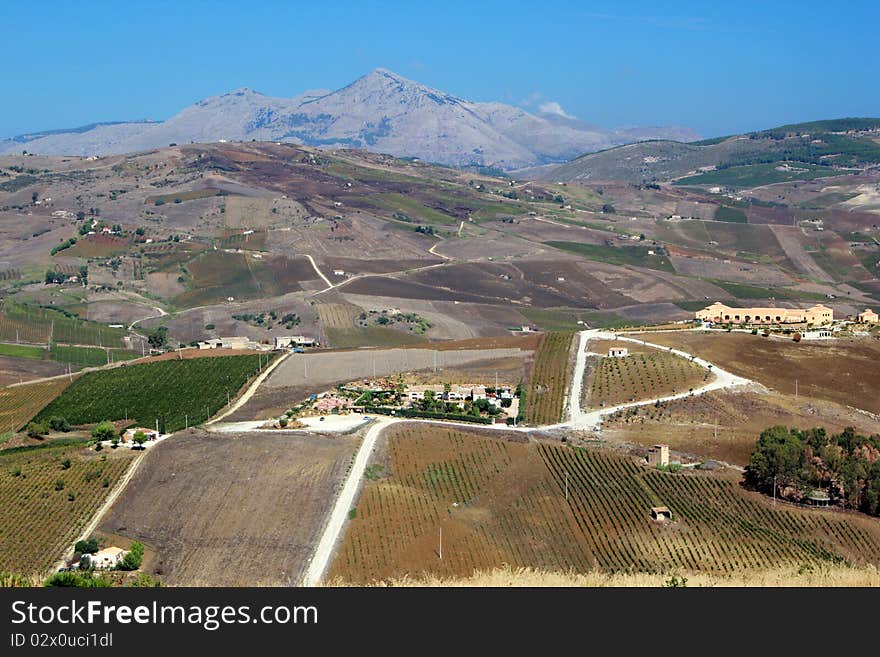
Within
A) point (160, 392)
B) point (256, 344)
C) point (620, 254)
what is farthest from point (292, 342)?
point (620, 254)

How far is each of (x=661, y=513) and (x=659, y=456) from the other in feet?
27.2

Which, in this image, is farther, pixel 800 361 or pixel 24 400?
pixel 24 400

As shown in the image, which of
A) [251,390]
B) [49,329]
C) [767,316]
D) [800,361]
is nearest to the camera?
[800,361]

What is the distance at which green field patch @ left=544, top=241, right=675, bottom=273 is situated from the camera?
180m

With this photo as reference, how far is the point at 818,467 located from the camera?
197 ft

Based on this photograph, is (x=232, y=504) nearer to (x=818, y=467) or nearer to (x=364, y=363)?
(x=818, y=467)

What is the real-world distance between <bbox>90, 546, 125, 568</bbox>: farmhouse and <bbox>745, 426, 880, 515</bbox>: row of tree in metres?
34.5

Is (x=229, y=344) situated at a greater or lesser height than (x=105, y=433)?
greater

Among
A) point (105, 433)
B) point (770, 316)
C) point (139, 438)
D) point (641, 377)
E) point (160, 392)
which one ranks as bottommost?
point (139, 438)

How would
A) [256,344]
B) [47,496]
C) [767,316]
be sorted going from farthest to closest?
[256,344] → [767,316] → [47,496]

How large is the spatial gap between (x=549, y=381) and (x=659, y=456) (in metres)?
20.2

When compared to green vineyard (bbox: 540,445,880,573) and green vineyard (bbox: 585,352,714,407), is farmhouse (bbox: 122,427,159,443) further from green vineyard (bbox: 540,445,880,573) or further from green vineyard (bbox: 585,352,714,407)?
green vineyard (bbox: 585,352,714,407)
